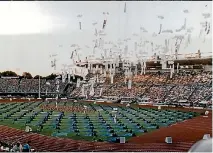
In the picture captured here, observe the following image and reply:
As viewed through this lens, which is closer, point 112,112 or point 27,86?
point 112,112

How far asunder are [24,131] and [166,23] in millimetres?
11951

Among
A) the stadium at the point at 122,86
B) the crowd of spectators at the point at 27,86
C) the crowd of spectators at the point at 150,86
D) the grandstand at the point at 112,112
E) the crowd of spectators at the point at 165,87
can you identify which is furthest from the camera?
the crowd of spectators at the point at 27,86

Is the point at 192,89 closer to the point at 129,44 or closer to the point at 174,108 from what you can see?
the point at 174,108

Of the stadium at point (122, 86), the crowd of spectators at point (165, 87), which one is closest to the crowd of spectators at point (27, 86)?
the stadium at point (122, 86)

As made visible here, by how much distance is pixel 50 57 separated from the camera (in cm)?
2586

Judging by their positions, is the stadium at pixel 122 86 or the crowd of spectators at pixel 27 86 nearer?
the stadium at pixel 122 86

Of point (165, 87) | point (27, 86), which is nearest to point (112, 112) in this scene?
point (165, 87)

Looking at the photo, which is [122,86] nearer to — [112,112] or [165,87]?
[165,87]

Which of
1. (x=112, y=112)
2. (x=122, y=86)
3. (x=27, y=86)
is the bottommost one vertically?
(x=112, y=112)

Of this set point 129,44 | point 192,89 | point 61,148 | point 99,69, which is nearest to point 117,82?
point 99,69

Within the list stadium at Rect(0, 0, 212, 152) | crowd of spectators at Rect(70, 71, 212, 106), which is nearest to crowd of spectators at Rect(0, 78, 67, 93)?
stadium at Rect(0, 0, 212, 152)

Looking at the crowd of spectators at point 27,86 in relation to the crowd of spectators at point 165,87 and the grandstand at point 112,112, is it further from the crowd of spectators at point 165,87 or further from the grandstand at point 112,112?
the crowd of spectators at point 165,87

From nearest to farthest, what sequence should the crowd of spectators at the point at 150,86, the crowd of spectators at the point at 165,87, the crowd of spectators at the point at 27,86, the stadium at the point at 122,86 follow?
the stadium at the point at 122,86 < the crowd of spectators at the point at 165,87 < the crowd of spectators at the point at 150,86 < the crowd of spectators at the point at 27,86

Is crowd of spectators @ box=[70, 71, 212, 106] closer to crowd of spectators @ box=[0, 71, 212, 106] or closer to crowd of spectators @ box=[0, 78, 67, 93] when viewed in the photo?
crowd of spectators @ box=[0, 71, 212, 106]
